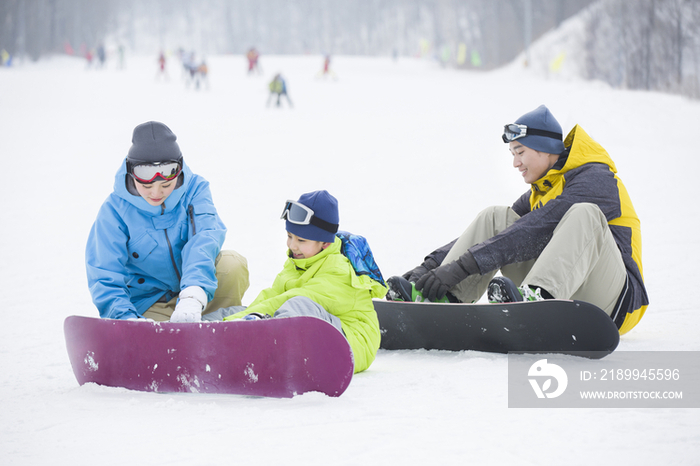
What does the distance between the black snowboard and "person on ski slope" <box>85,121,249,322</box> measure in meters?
0.71

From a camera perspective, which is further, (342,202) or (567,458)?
(342,202)

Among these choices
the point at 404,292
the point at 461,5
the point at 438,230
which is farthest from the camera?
the point at 461,5

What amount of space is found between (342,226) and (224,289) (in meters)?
3.55

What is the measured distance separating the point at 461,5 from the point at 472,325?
142 feet

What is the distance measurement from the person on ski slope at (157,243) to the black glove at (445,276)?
775 millimetres

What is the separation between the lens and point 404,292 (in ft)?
9.17

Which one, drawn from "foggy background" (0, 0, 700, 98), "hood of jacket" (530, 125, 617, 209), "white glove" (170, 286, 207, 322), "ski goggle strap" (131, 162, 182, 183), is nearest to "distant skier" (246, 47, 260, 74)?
"foggy background" (0, 0, 700, 98)

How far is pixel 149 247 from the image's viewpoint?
253 cm

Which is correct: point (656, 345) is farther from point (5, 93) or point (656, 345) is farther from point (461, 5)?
point (461, 5)

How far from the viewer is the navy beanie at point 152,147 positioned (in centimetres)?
243

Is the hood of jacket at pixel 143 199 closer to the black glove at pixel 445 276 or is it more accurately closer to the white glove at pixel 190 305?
the white glove at pixel 190 305

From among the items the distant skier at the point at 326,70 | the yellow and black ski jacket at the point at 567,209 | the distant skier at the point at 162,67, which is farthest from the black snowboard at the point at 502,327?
the distant skier at the point at 162,67

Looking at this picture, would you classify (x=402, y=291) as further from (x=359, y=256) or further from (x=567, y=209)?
(x=567, y=209)

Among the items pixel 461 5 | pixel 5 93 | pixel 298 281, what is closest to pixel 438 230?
pixel 298 281
